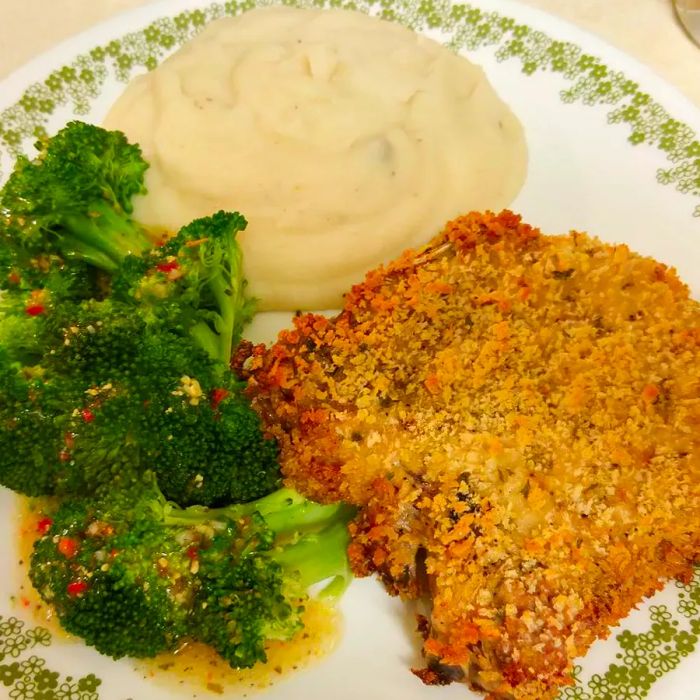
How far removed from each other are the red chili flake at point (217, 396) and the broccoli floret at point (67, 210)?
2.53 feet

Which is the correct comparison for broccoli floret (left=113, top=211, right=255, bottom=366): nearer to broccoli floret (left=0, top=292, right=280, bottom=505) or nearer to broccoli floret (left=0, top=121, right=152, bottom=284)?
broccoli floret (left=0, top=292, right=280, bottom=505)

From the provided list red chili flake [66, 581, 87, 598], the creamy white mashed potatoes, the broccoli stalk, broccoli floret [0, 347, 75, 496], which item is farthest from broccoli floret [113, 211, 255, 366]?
red chili flake [66, 581, 87, 598]

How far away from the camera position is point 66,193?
265cm

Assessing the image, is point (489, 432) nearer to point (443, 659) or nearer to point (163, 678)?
point (443, 659)

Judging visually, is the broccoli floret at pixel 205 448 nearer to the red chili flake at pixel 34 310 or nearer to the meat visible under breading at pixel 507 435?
the meat visible under breading at pixel 507 435

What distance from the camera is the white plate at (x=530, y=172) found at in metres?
2.11

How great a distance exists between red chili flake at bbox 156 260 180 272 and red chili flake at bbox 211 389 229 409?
19.9 inches

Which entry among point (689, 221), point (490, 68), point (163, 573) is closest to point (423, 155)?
point (490, 68)

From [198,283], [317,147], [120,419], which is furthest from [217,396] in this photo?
[317,147]

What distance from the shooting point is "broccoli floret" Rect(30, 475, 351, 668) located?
6.67 feet

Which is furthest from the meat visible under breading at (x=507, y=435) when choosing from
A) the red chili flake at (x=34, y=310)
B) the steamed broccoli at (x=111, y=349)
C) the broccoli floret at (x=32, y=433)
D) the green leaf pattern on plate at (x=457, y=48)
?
the green leaf pattern on plate at (x=457, y=48)

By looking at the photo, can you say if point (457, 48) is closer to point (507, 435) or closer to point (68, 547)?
point (507, 435)

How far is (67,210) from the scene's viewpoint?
267 cm

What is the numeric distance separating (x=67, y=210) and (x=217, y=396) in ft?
3.41
